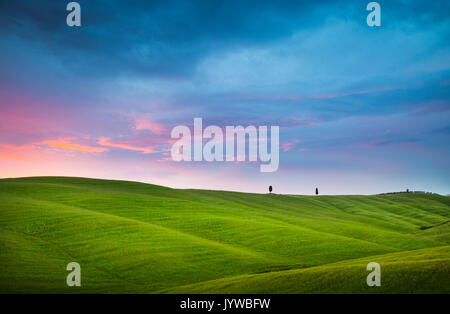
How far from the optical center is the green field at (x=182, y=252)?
60.3ft

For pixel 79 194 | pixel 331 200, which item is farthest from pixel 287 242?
pixel 331 200

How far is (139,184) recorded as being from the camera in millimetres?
74750

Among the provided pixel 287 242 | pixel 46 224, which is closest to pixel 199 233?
pixel 287 242

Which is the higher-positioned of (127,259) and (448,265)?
(448,265)

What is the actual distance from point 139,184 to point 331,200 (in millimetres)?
55730

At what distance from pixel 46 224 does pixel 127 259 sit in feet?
37.9

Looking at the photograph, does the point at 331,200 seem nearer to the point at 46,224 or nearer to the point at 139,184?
the point at 139,184

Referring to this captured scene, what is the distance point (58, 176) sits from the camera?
80.4 meters

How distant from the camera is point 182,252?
1150 inches

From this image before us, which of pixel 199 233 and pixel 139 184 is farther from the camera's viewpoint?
pixel 139 184

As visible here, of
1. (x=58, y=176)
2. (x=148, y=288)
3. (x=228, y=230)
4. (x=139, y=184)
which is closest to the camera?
(x=148, y=288)

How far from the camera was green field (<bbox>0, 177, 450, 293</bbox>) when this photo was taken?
1838 centimetres
